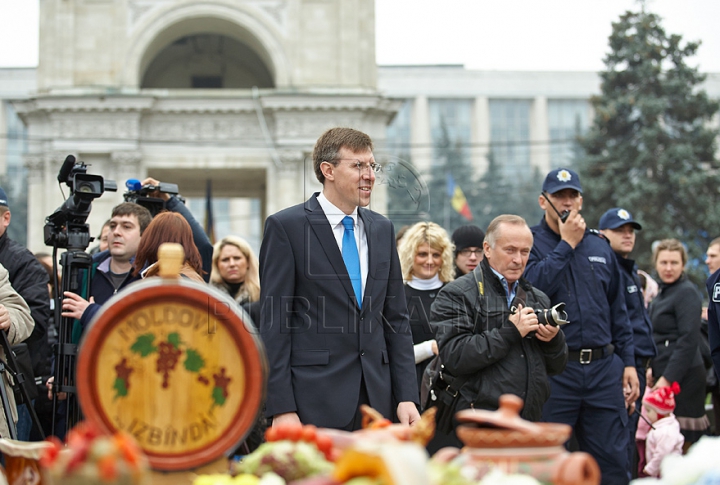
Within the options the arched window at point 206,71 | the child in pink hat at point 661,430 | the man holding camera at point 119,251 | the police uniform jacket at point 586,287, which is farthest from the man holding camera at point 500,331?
the arched window at point 206,71

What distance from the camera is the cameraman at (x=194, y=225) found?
21.1 feet

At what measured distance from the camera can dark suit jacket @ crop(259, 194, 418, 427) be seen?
13.8 ft

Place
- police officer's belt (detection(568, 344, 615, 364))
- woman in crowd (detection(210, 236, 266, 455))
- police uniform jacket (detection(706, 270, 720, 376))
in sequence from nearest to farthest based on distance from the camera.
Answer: police uniform jacket (detection(706, 270, 720, 376)) < police officer's belt (detection(568, 344, 615, 364)) < woman in crowd (detection(210, 236, 266, 455))

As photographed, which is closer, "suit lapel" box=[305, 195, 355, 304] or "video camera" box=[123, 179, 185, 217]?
"suit lapel" box=[305, 195, 355, 304]

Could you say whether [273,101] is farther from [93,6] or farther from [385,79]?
[385,79]

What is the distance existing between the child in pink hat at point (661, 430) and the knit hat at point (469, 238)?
7.81 ft

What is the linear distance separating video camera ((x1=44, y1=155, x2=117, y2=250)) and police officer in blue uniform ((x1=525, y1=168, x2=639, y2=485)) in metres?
3.12

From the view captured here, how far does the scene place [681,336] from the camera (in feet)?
28.3

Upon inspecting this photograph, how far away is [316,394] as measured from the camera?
166 inches

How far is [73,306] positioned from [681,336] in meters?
6.11

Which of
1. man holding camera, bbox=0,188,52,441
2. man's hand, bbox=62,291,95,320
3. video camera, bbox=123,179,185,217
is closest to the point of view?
man's hand, bbox=62,291,95,320

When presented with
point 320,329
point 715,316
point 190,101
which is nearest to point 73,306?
point 320,329

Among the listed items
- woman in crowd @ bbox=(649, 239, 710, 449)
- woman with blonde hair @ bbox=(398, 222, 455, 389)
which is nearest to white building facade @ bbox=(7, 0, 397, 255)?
woman in crowd @ bbox=(649, 239, 710, 449)

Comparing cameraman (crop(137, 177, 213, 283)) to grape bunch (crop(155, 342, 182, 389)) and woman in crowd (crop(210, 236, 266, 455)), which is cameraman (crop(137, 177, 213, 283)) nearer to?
woman in crowd (crop(210, 236, 266, 455))
